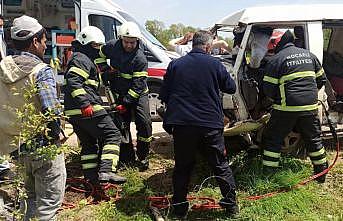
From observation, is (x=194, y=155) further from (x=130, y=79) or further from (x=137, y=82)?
(x=130, y=79)

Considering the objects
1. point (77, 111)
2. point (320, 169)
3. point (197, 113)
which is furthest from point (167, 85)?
point (320, 169)

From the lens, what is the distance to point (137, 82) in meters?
5.49

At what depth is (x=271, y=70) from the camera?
15.9ft

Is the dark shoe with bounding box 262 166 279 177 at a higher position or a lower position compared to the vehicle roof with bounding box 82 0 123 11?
lower

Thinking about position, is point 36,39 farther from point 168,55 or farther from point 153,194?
point 168,55

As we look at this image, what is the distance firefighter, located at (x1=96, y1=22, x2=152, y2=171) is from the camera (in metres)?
5.48

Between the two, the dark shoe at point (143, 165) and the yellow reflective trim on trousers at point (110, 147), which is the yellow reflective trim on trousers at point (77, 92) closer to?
the yellow reflective trim on trousers at point (110, 147)

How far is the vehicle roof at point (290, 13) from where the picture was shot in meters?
5.52

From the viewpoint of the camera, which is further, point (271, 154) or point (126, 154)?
point (126, 154)

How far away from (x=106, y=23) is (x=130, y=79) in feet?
11.8

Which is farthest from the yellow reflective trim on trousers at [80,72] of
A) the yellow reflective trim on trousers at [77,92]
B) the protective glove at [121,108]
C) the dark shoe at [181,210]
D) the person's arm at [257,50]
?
the person's arm at [257,50]

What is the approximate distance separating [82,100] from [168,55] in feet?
14.1

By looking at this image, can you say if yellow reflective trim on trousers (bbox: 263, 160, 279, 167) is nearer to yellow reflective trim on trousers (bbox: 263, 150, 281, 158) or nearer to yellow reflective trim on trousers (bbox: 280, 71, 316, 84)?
yellow reflective trim on trousers (bbox: 263, 150, 281, 158)

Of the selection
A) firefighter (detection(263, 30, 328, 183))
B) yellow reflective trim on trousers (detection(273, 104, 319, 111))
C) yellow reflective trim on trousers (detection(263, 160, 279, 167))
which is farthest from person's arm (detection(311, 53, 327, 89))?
yellow reflective trim on trousers (detection(263, 160, 279, 167))
